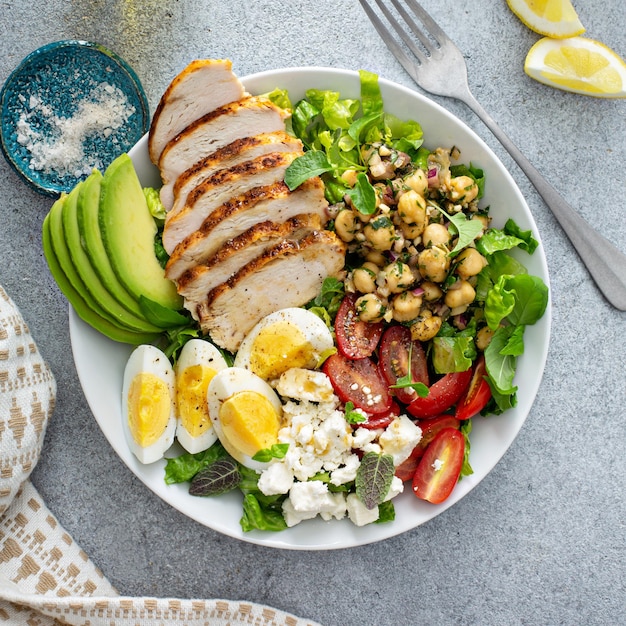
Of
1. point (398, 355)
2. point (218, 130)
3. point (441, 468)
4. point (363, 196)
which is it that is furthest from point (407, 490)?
point (218, 130)

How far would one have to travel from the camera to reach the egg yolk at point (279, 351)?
2.21 meters

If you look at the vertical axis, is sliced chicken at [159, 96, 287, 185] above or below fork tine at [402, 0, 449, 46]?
above

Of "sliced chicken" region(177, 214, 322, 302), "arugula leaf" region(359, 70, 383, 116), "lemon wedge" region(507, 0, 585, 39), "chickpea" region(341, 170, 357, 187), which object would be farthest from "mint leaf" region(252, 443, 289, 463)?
"lemon wedge" region(507, 0, 585, 39)

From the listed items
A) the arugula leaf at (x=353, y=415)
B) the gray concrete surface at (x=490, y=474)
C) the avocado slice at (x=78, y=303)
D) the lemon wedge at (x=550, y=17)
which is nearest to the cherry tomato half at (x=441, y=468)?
the arugula leaf at (x=353, y=415)

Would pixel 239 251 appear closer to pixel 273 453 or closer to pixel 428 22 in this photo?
pixel 273 453

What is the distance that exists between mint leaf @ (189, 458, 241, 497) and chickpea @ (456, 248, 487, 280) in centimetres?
102

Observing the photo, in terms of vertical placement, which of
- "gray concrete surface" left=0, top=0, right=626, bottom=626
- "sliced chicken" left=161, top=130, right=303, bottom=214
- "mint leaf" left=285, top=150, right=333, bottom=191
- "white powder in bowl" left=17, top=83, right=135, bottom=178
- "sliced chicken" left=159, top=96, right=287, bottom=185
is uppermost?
"white powder in bowl" left=17, top=83, right=135, bottom=178

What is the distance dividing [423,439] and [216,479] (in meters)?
0.73

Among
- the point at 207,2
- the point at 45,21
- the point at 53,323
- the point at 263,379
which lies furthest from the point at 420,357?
the point at 45,21

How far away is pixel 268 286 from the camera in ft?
7.34

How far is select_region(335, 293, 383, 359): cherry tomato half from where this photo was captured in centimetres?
224

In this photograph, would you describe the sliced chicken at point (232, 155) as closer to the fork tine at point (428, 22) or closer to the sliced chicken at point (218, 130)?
the sliced chicken at point (218, 130)

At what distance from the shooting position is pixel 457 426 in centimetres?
231

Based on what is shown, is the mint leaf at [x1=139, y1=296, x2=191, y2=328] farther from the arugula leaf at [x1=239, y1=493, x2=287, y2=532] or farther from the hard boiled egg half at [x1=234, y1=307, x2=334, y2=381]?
the arugula leaf at [x1=239, y1=493, x2=287, y2=532]
